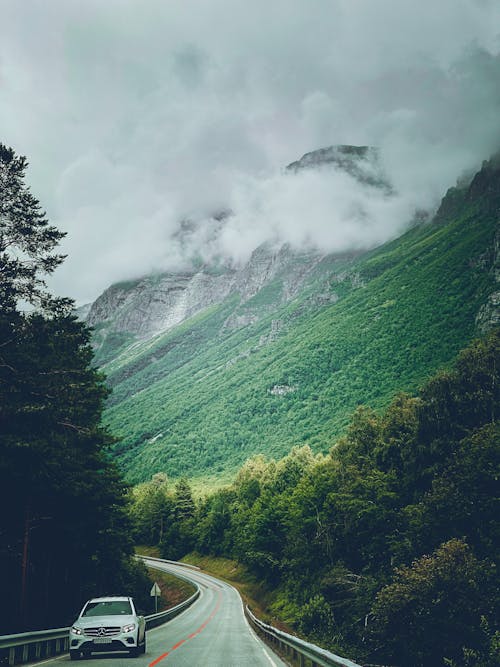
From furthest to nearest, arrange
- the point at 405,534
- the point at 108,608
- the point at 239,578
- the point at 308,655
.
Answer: the point at 239,578, the point at 405,534, the point at 108,608, the point at 308,655

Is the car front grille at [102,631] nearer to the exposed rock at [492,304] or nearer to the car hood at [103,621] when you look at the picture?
the car hood at [103,621]

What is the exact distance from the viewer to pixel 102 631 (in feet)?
45.9

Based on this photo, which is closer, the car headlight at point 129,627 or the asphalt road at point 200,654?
the asphalt road at point 200,654

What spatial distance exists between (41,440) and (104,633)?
5892 millimetres

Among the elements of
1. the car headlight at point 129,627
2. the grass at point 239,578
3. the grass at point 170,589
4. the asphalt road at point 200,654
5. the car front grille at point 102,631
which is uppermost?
the car front grille at point 102,631

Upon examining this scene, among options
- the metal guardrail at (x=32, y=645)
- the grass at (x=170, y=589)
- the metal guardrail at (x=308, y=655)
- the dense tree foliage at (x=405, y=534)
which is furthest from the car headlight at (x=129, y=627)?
the grass at (x=170, y=589)

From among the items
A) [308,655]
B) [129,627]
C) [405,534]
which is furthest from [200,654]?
[405,534]

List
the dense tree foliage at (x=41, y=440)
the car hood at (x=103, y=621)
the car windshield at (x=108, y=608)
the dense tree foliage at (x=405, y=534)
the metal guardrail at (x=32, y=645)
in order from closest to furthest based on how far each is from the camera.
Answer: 1. the metal guardrail at (x=32, y=645)
2. the car hood at (x=103, y=621)
3. the car windshield at (x=108, y=608)
4. the dense tree foliage at (x=41, y=440)
5. the dense tree foliage at (x=405, y=534)

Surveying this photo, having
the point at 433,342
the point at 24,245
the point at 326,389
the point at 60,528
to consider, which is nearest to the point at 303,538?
the point at 60,528

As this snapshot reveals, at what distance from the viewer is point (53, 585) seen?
28078 mm

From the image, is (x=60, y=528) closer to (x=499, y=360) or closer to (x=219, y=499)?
(x=499, y=360)

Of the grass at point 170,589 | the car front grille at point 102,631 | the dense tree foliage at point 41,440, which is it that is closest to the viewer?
the car front grille at point 102,631

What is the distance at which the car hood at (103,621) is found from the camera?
14.0m

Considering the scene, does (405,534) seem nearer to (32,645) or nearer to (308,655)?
(32,645)
